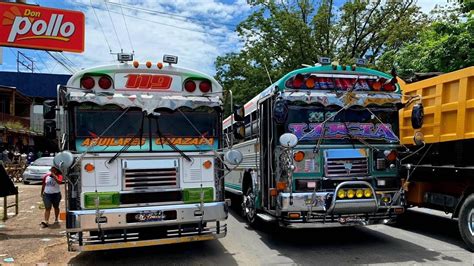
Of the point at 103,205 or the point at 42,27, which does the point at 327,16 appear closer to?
the point at 42,27

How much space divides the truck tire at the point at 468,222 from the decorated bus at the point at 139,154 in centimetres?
392

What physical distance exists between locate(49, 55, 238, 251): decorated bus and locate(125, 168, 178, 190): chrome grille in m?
0.01

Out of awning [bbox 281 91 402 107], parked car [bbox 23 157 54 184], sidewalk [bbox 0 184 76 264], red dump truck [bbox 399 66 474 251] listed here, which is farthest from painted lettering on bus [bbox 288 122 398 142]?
parked car [bbox 23 157 54 184]

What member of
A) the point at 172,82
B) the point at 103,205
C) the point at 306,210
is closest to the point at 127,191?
the point at 103,205

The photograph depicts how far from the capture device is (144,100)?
22.7 ft

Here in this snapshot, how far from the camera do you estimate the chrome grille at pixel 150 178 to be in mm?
6676

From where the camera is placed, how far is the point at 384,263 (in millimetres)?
6602

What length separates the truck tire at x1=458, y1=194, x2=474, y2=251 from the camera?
7207mm

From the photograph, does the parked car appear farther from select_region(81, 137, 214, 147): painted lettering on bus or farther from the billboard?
select_region(81, 137, 214, 147): painted lettering on bus

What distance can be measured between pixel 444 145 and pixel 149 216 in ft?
17.8

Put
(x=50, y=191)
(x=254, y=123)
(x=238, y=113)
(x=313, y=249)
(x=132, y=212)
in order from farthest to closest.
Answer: (x=50, y=191)
(x=254, y=123)
(x=238, y=113)
(x=313, y=249)
(x=132, y=212)

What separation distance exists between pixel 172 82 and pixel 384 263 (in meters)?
4.28

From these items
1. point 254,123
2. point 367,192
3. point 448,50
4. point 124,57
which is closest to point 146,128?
point 124,57

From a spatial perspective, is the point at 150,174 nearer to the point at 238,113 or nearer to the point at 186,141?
the point at 186,141
